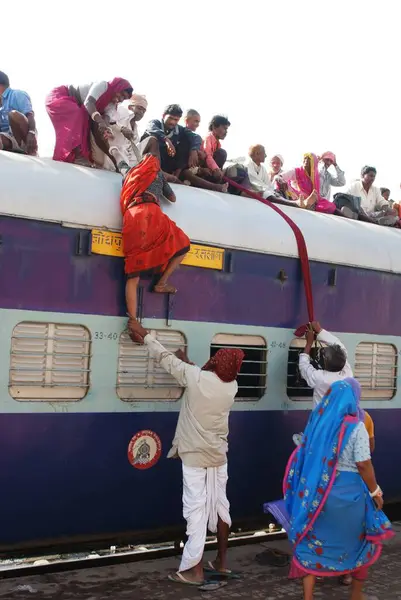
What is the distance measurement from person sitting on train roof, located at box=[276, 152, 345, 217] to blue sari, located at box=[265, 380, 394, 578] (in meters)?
2.97

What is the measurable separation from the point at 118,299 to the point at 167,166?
1690 mm

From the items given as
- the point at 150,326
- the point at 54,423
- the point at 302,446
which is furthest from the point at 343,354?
the point at 54,423

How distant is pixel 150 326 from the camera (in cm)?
540

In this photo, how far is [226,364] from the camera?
17.3 ft

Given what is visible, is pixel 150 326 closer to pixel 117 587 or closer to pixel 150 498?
pixel 150 498

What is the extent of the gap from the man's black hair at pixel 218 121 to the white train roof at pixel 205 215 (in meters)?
1.17

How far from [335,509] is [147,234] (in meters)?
2.06

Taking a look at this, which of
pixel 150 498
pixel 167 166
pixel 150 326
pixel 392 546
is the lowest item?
pixel 392 546

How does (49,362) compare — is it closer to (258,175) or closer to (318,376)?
(318,376)

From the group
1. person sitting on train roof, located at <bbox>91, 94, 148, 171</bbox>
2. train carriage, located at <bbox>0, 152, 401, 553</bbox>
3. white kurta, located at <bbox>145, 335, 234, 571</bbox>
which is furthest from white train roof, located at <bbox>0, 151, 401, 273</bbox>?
white kurta, located at <bbox>145, 335, 234, 571</bbox>

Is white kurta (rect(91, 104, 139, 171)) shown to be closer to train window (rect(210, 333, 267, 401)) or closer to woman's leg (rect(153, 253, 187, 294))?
woman's leg (rect(153, 253, 187, 294))

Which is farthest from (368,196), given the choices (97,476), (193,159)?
(97,476)

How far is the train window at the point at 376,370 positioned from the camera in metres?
6.85

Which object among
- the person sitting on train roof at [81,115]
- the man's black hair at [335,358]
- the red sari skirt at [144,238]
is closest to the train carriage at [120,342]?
the red sari skirt at [144,238]
